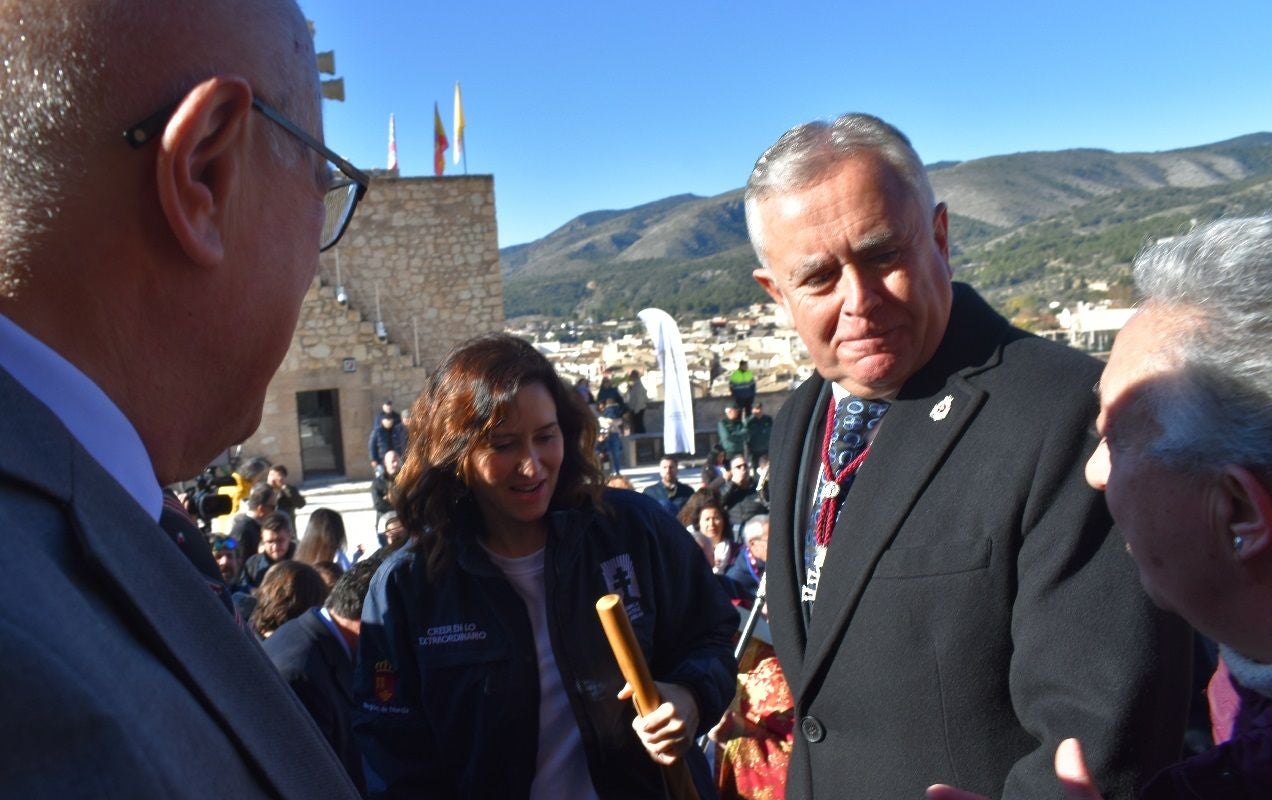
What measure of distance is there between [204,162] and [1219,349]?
1074 mm

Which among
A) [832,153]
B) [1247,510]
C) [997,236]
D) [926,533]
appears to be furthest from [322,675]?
[997,236]

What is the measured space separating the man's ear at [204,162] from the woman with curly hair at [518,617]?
1.40m

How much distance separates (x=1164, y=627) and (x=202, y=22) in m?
1.48

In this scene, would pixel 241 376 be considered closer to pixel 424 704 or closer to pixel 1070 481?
pixel 1070 481

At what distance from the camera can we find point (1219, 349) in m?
1.10

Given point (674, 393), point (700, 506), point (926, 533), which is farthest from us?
point (674, 393)

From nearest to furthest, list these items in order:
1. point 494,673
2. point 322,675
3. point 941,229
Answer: point 941,229
point 494,673
point 322,675

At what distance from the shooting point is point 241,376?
980 mm

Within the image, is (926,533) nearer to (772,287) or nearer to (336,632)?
(772,287)

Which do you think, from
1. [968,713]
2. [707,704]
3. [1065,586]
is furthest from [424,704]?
[1065,586]

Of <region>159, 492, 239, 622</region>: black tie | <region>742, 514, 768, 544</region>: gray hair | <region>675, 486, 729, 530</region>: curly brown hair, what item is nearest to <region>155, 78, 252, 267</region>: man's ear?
<region>159, 492, 239, 622</region>: black tie

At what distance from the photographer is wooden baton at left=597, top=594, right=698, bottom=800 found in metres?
1.81

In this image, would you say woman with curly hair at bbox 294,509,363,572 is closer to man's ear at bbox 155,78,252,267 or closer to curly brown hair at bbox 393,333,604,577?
curly brown hair at bbox 393,333,604,577

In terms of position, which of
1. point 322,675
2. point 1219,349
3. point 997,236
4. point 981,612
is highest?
point 997,236
